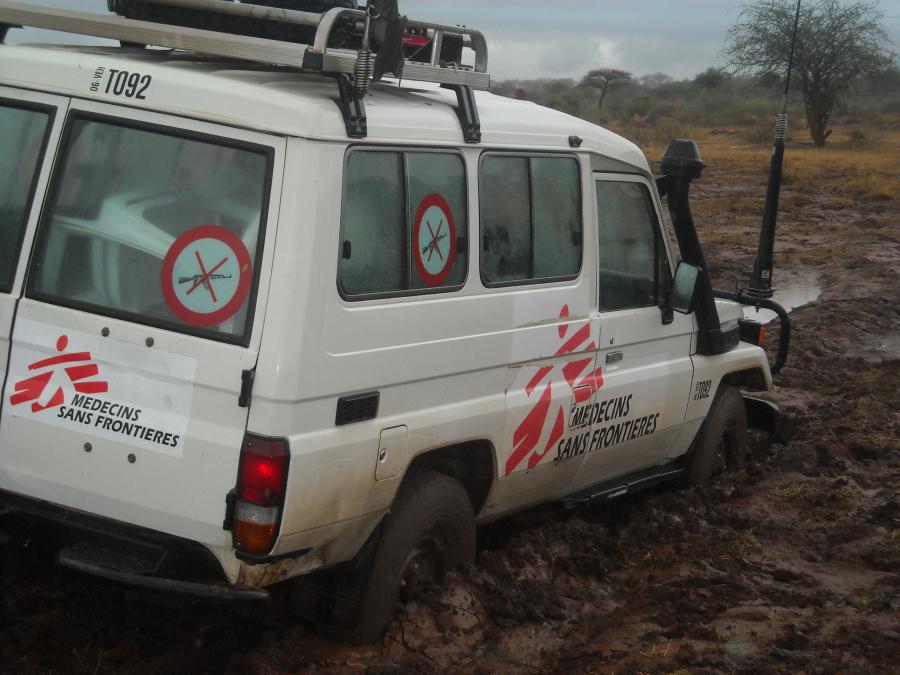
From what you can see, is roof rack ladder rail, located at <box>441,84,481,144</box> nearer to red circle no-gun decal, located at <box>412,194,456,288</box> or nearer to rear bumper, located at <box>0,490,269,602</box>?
red circle no-gun decal, located at <box>412,194,456,288</box>

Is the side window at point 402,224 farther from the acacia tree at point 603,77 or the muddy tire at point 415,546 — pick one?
the acacia tree at point 603,77

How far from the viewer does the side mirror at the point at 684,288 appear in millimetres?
5656

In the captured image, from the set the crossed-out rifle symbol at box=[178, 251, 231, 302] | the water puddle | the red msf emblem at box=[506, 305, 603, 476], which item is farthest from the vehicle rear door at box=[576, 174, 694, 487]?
the water puddle

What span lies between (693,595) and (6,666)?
2708 millimetres

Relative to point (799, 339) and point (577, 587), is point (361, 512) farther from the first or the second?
point (799, 339)

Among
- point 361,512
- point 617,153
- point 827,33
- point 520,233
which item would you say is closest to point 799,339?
point 617,153

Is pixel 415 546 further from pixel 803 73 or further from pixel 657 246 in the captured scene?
pixel 803 73

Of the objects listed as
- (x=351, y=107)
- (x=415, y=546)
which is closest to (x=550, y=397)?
(x=415, y=546)

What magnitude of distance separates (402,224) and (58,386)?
125 cm

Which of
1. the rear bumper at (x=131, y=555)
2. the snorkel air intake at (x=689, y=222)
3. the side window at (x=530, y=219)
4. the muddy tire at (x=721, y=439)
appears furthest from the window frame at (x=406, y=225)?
the muddy tire at (x=721, y=439)

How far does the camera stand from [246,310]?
12.0 feet

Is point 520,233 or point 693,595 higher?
point 520,233

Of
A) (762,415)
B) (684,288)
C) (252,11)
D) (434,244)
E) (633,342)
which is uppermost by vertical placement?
(252,11)

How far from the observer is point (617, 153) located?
545 centimetres
